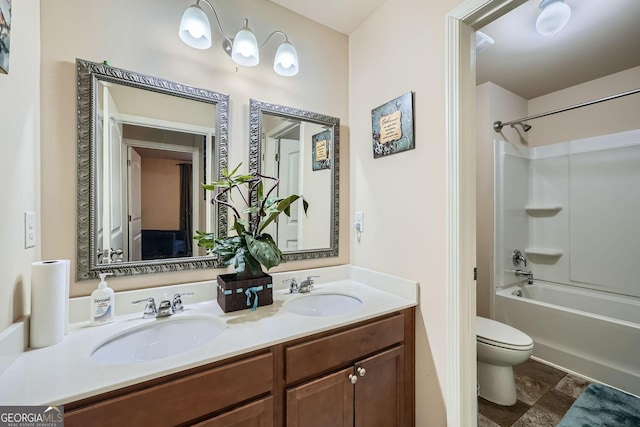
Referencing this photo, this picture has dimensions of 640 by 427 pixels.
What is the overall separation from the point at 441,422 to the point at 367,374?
0.45 metres

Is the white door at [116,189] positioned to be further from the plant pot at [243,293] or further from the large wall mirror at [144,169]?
the plant pot at [243,293]

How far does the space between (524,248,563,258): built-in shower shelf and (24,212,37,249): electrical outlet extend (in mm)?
3619

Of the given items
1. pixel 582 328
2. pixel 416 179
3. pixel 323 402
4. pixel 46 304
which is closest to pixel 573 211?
pixel 582 328

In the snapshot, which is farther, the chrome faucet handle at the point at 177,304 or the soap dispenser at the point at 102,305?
the chrome faucet handle at the point at 177,304

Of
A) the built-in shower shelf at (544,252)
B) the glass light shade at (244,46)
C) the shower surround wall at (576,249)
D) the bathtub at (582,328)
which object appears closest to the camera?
the glass light shade at (244,46)

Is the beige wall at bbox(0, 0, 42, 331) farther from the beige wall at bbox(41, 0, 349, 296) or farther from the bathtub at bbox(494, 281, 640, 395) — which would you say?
the bathtub at bbox(494, 281, 640, 395)

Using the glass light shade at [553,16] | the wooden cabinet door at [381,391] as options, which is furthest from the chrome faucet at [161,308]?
the glass light shade at [553,16]

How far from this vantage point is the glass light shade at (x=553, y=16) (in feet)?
4.52

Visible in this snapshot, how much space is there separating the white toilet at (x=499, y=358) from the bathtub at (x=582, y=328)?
0.73m

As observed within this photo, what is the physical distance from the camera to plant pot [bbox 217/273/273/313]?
1163 millimetres

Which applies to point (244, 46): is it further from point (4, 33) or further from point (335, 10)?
point (4, 33)

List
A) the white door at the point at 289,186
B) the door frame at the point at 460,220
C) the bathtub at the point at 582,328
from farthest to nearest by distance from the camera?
the bathtub at the point at 582,328
the white door at the point at 289,186
the door frame at the point at 460,220

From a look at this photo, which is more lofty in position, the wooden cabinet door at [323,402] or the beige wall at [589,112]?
the beige wall at [589,112]

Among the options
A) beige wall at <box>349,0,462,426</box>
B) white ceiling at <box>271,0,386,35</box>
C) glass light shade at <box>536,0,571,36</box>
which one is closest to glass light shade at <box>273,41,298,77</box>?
white ceiling at <box>271,0,386,35</box>
